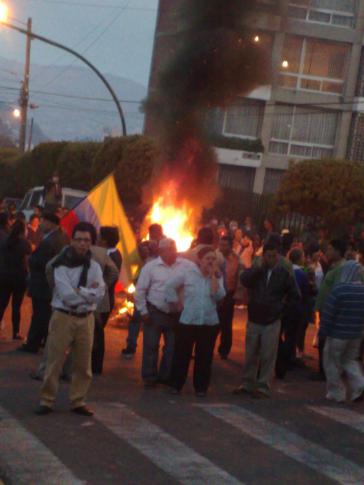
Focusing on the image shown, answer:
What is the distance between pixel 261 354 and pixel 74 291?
9.25 ft

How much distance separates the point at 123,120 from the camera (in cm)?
2809

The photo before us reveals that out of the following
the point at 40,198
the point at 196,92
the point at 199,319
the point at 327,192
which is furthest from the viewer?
the point at 40,198

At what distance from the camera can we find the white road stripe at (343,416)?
988 centimetres

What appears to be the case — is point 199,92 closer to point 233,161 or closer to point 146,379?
point 146,379

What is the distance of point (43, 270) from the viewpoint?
12031 millimetres

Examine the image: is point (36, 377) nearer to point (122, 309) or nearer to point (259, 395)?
point (259, 395)

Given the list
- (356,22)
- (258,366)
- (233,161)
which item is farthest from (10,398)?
(233,161)

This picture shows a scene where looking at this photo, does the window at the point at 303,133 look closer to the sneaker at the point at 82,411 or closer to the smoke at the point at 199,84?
the smoke at the point at 199,84

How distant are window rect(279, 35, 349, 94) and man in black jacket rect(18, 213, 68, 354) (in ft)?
52.0

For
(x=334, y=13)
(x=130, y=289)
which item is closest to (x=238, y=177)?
(x=334, y=13)

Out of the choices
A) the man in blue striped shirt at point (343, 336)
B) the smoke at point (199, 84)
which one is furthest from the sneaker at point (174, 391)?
the smoke at point (199, 84)

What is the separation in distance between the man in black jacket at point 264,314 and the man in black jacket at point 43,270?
8.17 ft

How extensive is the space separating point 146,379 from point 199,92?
7.72m

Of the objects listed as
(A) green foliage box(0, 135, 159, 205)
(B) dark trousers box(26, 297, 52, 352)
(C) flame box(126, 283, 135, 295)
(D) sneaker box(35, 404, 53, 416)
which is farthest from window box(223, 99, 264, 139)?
(D) sneaker box(35, 404, 53, 416)
